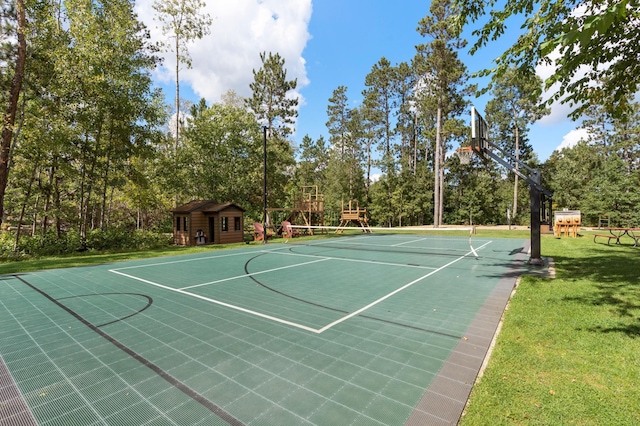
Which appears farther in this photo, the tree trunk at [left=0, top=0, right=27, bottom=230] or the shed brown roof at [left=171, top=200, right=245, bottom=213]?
the shed brown roof at [left=171, top=200, right=245, bottom=213]

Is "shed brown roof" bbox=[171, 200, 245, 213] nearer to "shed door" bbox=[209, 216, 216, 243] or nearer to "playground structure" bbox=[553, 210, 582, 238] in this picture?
"shed door" bbox=[209, 216, 216, 243]

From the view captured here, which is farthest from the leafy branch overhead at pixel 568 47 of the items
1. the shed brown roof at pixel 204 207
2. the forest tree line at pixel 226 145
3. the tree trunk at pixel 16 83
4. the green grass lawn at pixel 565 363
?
the shed brown roof at pixel 204 207

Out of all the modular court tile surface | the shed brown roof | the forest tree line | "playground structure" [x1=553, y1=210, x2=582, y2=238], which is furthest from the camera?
"playground structure" [x1=553, y1=210, x2=582, y2=238]

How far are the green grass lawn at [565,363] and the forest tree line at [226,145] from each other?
403 centimetres

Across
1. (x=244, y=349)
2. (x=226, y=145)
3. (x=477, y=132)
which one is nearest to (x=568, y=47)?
(x=477, y=132)

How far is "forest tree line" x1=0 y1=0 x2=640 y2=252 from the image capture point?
13.6 m

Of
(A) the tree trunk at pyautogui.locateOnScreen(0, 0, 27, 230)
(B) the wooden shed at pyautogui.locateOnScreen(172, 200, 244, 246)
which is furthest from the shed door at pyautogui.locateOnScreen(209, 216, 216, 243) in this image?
(A) the tree trunk at pyautogui.locateOnScreen(0, 0, 27, 230)

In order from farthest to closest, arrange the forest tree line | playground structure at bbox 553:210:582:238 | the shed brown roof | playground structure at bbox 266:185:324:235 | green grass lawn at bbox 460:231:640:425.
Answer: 1. playground structure at bbox 266:185:324:235
2. playground structure at bbox 553:210:582:238
3. the shed brown roof
4. the forest tree line
5. green grass lawn at bbox 460:231:640:425

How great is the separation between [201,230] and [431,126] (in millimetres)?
29390

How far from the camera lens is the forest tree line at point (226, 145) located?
13609 millimetres

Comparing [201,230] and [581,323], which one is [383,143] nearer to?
[201,230]

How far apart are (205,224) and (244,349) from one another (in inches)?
663

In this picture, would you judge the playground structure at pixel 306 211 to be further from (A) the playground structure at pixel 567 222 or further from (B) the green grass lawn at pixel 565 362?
(B) the green grass lawn at pixel 565 362

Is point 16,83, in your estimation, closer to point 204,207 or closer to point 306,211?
point 204,207
